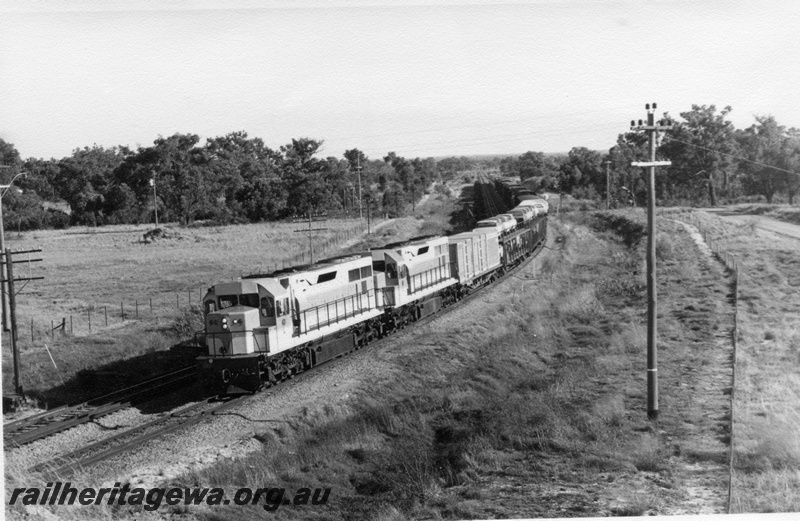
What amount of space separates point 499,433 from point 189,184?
3210cm

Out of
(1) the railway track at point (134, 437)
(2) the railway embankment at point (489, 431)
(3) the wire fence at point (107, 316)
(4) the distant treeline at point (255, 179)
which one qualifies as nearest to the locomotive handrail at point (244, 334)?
(1) the railway track at point (134, 437)

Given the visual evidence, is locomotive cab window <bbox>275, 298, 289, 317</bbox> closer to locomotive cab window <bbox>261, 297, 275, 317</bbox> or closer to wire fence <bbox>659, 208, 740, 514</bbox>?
locomotive cab window <bbox>261, 297, 275, 317</bbox>

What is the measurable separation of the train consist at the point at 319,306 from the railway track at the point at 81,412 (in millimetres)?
1512

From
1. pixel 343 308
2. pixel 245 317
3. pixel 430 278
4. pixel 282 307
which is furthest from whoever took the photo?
pixel 430 278

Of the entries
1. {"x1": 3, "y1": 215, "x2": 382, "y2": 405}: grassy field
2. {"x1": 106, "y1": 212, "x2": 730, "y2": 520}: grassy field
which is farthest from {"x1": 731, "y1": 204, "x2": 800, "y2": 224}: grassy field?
{"x1": 3, "y1": 215, "x2": 382, "y2": 405}: grassy field

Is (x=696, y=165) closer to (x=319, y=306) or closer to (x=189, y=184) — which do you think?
(x=319, y=306)

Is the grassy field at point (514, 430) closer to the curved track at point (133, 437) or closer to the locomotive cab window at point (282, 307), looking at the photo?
the curved track at point (133, 437)

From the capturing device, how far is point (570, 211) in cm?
5481

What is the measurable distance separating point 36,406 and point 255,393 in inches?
208

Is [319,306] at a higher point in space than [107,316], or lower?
higher

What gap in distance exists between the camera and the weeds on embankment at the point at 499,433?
10148mm

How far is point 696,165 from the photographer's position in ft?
109

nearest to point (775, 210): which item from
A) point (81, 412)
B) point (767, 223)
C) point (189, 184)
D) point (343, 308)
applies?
point (767, 223)

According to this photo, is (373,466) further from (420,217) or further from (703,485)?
(420,217)
